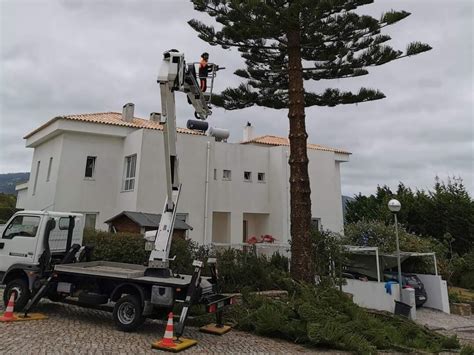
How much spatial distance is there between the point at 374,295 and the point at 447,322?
7.62 ft

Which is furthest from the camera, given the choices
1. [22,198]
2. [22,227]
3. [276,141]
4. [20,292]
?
[276,141]

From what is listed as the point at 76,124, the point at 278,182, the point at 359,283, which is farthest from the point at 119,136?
the point at 359,283

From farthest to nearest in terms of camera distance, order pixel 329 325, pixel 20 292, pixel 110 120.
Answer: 1. pixel 110 120
2. pixel 20 292
3. pixel 329 325

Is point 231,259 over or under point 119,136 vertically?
under

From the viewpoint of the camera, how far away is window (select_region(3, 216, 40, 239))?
25.6 ft

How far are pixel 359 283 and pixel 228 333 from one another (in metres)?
6.66

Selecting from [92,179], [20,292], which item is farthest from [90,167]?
[20,292]

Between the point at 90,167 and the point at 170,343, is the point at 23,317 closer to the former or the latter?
the point at 170,343

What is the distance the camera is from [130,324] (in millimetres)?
6391

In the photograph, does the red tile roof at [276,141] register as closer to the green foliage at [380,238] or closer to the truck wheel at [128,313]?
the green foliage at [380,238]

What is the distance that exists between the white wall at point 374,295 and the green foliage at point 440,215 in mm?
10613

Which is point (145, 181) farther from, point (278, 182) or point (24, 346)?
point (24, 346)

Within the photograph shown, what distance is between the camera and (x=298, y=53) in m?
10.2

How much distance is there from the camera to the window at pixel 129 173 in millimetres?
17516
